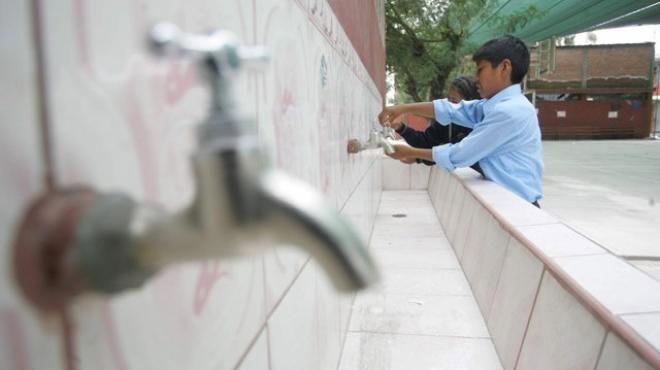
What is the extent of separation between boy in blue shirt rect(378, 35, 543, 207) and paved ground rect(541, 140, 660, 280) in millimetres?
358

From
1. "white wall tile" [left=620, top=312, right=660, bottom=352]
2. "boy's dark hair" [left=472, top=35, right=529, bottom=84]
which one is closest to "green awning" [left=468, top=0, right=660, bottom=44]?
"boy's dark hair" [left=472, top=35, right=529, bottom=84]

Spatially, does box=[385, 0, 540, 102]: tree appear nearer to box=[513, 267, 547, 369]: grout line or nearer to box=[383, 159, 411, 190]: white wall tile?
box=[383, 159, 411, 190]: white wall tile

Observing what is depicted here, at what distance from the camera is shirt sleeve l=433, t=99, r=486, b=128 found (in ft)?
8.31

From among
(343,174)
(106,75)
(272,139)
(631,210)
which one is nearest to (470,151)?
(343,174)

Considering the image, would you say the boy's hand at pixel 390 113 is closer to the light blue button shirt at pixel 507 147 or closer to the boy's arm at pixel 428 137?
the boy's arm at pixel 428 137

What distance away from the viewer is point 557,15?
297 inches

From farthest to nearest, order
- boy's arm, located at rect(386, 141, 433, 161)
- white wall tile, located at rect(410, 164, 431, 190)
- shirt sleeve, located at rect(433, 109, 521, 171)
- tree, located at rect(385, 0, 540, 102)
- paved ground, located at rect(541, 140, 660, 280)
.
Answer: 1. tree, located at rect(385, 0, 540, 102)
2. white wall tile, located at rect(410, 164, 431, 190)
3. paved ground, located at rect(541, 140, 660, 280)
4. boy's arm, located at rect(386, 141, 433, 161)
5. shirt sleeve, located at rect(433, 109, 521, 171)

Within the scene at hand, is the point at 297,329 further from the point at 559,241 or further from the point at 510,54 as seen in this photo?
the point at 510,54

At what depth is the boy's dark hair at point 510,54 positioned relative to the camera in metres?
2.05

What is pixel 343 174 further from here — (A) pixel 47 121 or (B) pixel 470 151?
(A) pixel 47 121

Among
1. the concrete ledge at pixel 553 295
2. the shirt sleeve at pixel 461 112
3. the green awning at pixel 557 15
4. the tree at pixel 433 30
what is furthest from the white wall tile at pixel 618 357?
the green awning at pixel 557 15

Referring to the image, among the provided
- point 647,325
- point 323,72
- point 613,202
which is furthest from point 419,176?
point 647,325

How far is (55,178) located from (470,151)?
1.98 metres

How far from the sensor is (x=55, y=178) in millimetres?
289
